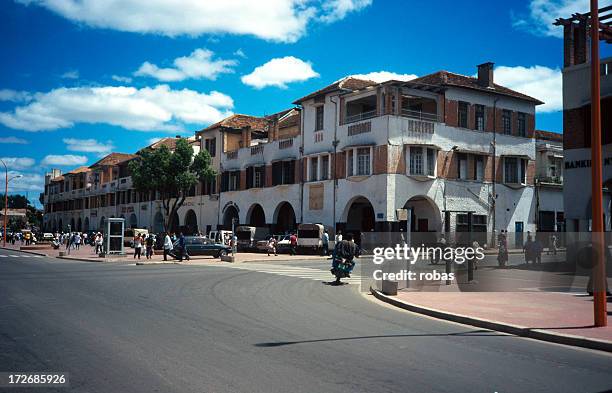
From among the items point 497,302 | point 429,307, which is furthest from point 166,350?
point 497,302

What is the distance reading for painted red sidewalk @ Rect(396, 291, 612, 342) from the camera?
33.2ft

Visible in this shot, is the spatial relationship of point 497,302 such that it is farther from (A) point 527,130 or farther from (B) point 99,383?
(A) point 527,130

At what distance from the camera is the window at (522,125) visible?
4547cm

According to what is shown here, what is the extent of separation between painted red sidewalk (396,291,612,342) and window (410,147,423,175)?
941 inches

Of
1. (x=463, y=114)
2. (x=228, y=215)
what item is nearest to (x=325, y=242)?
(x=463, y=114)

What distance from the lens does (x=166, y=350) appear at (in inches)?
307

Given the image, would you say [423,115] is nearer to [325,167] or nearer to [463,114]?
[463,114]

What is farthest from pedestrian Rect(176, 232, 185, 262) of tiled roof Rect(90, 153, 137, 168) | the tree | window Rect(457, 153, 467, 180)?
tiled roof Rect(90, 153, 137, 168)

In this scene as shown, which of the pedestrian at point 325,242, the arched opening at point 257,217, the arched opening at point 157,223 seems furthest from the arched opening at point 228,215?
the pedestrian at point 325,242

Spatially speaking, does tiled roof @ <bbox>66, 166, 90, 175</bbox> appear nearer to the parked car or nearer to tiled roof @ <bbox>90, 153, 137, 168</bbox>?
tiled roof @ <bbox>90, 153, 137, 168</bbox>

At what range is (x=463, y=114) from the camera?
1658 inches

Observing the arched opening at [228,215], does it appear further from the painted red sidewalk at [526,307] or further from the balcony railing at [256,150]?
the painted red sidewalk at [526,307]

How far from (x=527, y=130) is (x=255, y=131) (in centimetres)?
2548

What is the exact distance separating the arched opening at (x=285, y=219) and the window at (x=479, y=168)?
16.1 m
